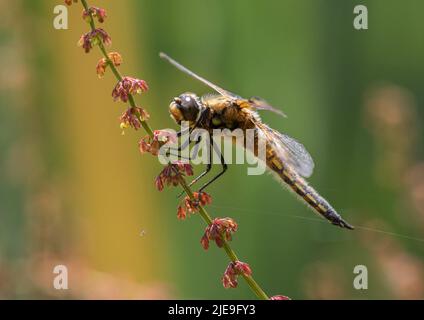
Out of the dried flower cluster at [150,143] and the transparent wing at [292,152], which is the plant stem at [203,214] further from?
the transparent wing at [292,152]

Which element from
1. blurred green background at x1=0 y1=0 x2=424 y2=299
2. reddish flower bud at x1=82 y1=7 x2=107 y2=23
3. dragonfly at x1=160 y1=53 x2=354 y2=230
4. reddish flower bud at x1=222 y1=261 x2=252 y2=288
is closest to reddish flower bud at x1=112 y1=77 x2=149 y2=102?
reddish flower bud at x1=82 y1=7 x2=107 y2=23

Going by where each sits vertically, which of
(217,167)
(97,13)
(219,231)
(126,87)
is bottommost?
(217,167)

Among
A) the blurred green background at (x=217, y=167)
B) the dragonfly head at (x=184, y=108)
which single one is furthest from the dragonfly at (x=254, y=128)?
the blurred green background at (x=217, y=167)

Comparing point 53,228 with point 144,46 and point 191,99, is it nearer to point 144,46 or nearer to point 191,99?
point 191,99

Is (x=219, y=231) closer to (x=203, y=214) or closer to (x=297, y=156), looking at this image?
(x=203, y=214)

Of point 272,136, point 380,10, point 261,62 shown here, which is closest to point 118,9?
point 261,62

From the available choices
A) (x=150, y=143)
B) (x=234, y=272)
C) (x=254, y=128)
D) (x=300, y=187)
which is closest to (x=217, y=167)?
(x=254, y=128)

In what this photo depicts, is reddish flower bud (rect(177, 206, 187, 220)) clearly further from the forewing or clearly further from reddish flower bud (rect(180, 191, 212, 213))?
the forewing
